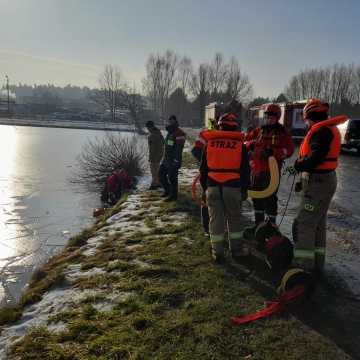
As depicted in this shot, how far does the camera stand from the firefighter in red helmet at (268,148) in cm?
486

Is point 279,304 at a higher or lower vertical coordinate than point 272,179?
lower

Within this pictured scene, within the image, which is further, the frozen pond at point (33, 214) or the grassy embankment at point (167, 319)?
the frozen pond at point (33, 214)

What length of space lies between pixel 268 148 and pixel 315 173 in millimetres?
1228

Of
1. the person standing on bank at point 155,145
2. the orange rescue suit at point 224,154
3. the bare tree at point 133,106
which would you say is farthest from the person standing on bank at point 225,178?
the bare tree at point 133,106

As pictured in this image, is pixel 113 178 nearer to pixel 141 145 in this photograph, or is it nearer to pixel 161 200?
pixel 161 200

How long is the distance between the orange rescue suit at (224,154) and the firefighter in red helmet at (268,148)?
2.11 feet

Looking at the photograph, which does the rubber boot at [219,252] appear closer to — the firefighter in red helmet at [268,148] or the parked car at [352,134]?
the firefighter in red helmet at [268,148]

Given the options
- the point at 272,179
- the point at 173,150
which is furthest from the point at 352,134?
the point at 272,179

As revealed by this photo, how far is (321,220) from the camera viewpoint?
3922 mm

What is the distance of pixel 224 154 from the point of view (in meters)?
4.40

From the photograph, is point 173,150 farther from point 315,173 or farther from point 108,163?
point 108,163

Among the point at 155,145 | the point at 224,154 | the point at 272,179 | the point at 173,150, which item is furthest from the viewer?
the point at 155,145

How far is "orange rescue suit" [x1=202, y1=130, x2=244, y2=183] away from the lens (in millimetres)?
4355

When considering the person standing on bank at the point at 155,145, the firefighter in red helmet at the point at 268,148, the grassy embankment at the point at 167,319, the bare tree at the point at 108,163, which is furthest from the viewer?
the bare tree at the point at 108,163
